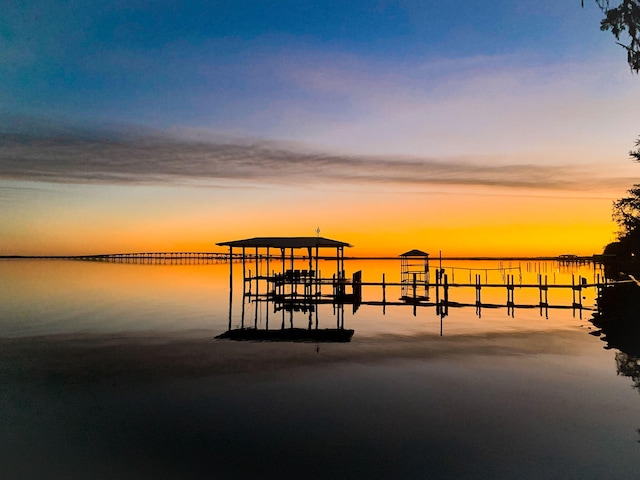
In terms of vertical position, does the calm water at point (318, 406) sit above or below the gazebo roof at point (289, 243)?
below

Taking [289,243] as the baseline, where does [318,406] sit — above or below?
below

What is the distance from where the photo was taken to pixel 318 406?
38.6 ft

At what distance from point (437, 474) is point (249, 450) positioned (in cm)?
352

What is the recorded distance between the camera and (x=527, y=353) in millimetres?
17609

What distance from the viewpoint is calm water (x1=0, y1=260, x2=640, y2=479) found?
28.6ft

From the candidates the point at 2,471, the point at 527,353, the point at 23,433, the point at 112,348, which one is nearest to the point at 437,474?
the point at 2,471

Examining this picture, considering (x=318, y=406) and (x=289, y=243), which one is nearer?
(x=318, y=406)

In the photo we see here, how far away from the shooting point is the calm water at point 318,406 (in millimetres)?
8719

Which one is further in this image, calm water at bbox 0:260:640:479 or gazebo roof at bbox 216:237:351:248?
gazebo roof at bbox 216:237:351:248

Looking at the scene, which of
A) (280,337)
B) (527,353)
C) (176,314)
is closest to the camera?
(527,353)

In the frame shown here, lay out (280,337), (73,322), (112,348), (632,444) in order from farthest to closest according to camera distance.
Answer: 1. (73,322)
2. (280,337)
3. (112,348)
4. (632,444)

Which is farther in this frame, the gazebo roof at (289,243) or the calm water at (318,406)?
the gazebo roof at (289,243)

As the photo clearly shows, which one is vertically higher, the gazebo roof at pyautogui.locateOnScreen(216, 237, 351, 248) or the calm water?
the gazebo roof at pyautogui.locateOnScreen(216, 237, 351, 248)

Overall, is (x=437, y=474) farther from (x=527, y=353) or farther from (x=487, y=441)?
(x=527, y=353)
